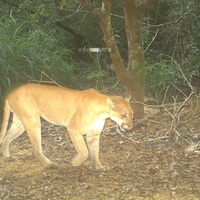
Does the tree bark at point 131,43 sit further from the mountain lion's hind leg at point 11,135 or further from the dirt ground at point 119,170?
the mountain lion's hind leg at point 11,135

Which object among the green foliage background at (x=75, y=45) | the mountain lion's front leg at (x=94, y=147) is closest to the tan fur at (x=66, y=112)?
the mountain lion's front leg at (x=94, y=147)

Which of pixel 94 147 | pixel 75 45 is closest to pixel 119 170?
pixel 94 147

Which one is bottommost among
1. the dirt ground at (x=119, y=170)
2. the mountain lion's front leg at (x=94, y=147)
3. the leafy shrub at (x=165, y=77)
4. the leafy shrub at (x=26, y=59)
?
the leafy shrub at (x=165, y=77)

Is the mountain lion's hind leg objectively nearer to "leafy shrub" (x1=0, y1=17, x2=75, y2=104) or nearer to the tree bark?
"leafy shrub" (x1=0, y1=17, x2=75, y2=104)

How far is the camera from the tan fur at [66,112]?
197 inches

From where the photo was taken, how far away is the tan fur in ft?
16.4

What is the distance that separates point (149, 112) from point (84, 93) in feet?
7.46

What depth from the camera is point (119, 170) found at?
5.19 meters

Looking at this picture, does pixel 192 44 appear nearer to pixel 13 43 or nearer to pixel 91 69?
pixel 91 69

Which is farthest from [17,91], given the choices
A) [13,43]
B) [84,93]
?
[13,43]

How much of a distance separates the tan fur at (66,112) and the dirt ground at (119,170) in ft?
0.83

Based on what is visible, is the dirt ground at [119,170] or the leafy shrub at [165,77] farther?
the leafy shrub at [165,77]

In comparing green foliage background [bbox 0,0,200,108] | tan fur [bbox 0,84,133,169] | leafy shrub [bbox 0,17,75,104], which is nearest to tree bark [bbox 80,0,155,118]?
green foliage background [bbox 0,0,200,108]

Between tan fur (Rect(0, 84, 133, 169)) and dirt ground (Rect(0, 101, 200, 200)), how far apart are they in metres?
0.25
